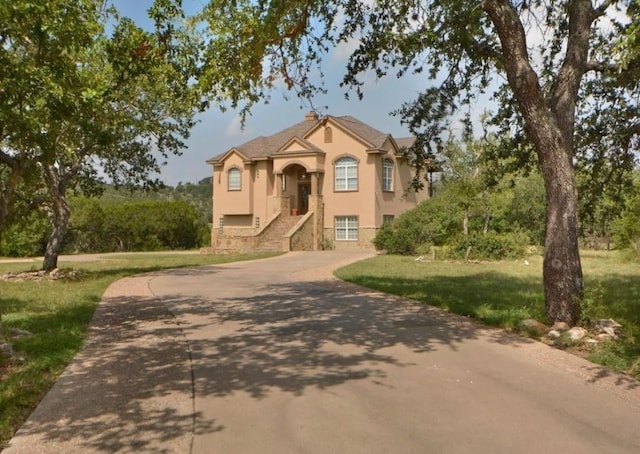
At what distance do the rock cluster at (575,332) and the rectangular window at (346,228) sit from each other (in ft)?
81.2

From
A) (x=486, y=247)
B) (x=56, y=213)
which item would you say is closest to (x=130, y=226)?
(x=56, y=213)

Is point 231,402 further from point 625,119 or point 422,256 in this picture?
point 422,256

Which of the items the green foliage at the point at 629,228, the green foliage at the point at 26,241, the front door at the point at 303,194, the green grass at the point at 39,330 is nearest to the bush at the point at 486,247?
the green foliage at the point at 629,228

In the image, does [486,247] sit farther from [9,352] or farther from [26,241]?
[26,241]

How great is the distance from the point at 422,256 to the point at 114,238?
71.8 feet

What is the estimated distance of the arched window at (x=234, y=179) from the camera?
36.9m

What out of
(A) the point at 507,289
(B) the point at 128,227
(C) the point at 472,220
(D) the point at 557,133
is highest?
(D) the point at 557,133

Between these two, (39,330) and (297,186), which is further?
(297,186)

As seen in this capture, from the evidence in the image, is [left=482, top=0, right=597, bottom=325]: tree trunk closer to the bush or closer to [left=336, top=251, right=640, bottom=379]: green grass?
[left=336, top=251, right=640, bottom=379]: green grass

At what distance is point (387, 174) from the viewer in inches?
1326

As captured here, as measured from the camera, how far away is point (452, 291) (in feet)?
41.9

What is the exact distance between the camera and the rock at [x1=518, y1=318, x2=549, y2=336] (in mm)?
8038

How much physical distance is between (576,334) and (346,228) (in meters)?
25.8

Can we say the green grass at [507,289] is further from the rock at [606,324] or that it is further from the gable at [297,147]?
the gable at [297,147]
